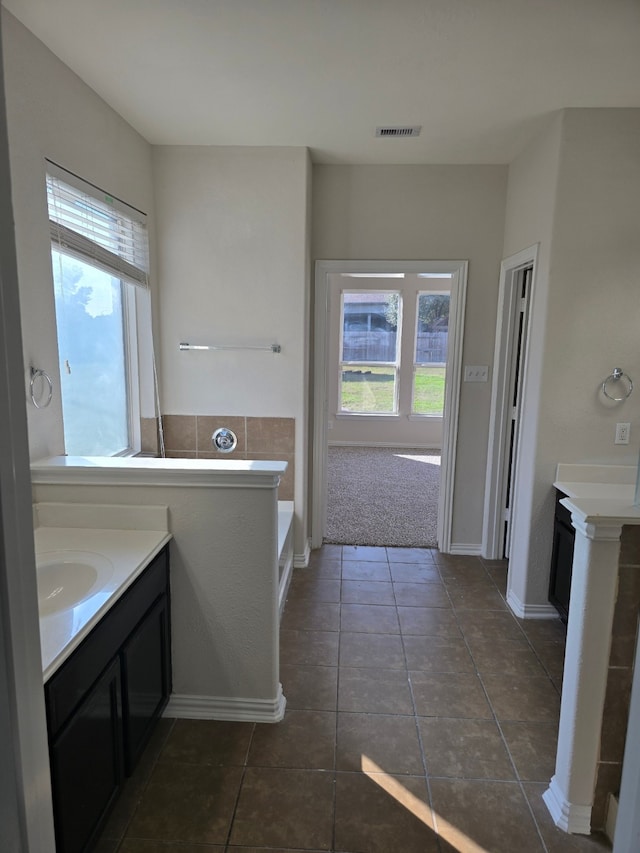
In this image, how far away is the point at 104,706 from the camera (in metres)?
1.51

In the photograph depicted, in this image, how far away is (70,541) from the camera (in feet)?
6.23

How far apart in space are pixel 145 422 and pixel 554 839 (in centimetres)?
288

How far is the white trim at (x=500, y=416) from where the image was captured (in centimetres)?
342

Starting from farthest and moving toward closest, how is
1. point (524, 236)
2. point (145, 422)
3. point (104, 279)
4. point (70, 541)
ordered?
point (145, 422) → point (524, 236) → point (104, 279) → point (70, 541)

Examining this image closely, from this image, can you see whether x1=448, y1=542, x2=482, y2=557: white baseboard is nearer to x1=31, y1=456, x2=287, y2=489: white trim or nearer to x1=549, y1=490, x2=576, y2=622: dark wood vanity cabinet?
x1=549, y1=490, x2=576, y2=622: dark wood vanity cabinet

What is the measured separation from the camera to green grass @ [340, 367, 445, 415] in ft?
24.6

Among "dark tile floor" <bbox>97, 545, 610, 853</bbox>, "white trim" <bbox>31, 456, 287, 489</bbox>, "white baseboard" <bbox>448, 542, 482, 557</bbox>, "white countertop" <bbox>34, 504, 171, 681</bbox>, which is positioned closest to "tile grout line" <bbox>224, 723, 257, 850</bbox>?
"dark tile floor" <bbox>97, 545, 610, 853</bbox>

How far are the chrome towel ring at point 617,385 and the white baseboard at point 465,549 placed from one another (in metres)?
1.53

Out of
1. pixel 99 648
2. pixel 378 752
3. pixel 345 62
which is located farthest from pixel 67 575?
pixel 345 62

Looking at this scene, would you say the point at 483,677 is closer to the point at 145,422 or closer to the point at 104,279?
the point at 145,422

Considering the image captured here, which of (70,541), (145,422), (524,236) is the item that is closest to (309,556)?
(145,422)

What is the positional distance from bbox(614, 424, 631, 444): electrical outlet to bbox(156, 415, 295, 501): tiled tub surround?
1.89 metres

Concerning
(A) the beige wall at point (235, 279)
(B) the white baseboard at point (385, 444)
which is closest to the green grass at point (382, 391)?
(B) the white baseboard at point (385, 444)

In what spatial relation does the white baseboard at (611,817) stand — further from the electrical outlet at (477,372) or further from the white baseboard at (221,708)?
the electrical outlet at (477,372)
